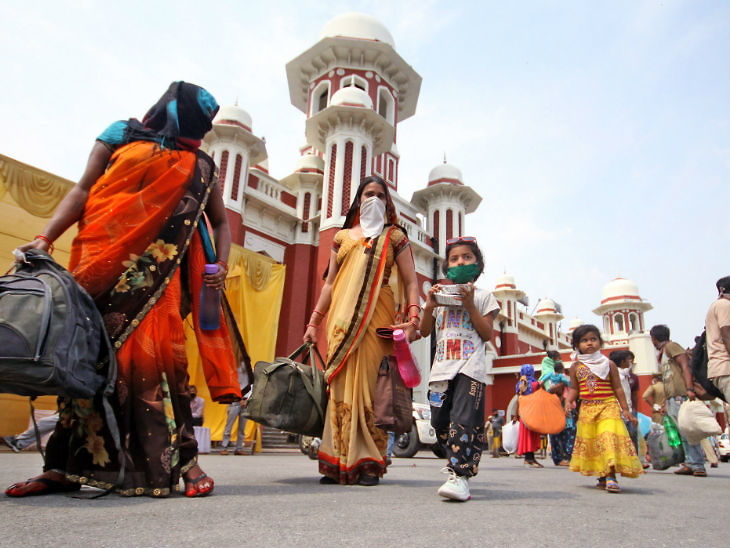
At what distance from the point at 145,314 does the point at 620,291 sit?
113ft

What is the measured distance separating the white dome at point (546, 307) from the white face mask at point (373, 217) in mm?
36545

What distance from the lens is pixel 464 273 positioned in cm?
295

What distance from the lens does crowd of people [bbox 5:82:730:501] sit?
214 cm

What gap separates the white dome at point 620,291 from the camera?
32219mm

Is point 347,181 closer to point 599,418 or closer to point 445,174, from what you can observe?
point 445,174

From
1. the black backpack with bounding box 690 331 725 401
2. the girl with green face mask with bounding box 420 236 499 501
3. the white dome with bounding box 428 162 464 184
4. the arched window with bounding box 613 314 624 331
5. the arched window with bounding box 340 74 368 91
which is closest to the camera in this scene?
A: the girl with green face mask with bounding box 420 236 499 501

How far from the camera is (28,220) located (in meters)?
6.59

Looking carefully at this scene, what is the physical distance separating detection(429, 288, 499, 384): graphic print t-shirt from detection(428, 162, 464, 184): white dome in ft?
58.6

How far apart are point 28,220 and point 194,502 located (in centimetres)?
605

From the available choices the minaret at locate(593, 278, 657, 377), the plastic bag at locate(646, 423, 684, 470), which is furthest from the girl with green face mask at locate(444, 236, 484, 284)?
the minaret at locate(593, 278, 657, 377)

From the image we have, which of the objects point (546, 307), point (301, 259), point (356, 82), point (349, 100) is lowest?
point (301, 259)

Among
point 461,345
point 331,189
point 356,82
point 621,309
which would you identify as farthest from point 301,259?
point 621,309

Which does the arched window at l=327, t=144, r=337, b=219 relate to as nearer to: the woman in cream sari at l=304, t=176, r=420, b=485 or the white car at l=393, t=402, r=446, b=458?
the white car at l=393, t=402, r=446, b=458

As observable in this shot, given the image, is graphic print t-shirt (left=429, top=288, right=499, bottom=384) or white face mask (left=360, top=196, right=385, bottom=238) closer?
graphic print t-shirt (left=429, top=288, right=499, bottom=384)
